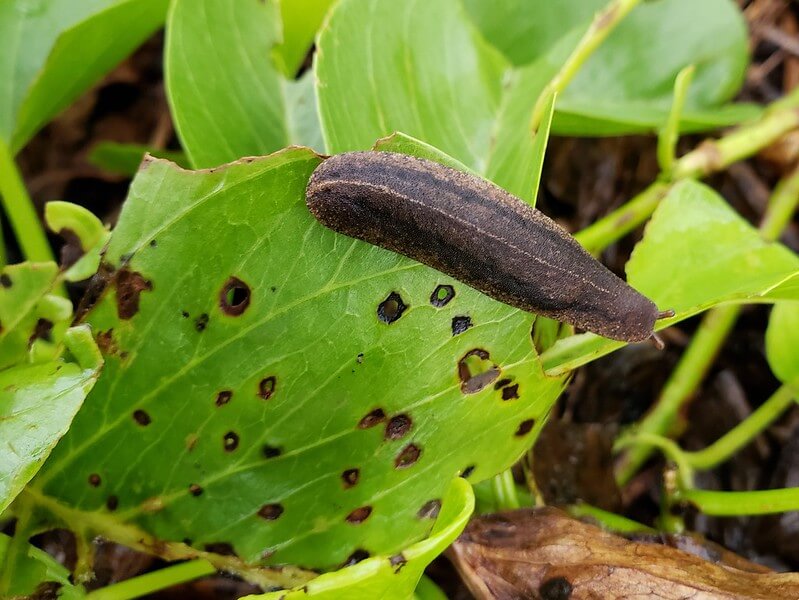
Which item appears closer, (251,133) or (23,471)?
(23,471)

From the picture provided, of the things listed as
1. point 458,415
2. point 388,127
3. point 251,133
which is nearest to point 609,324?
point 458,415

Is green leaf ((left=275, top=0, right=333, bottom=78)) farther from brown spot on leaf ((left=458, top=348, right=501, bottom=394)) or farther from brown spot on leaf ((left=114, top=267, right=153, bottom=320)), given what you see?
brown spot on leaf ((left=458, top=348, right=501, bottom=394))

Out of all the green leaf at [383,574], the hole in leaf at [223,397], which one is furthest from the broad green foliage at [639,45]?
the green leaf at [383,574]

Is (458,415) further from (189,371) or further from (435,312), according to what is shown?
(189,371)

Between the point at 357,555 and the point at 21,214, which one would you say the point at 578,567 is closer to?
the point at 357,555

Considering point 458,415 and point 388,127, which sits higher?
point 388,127
